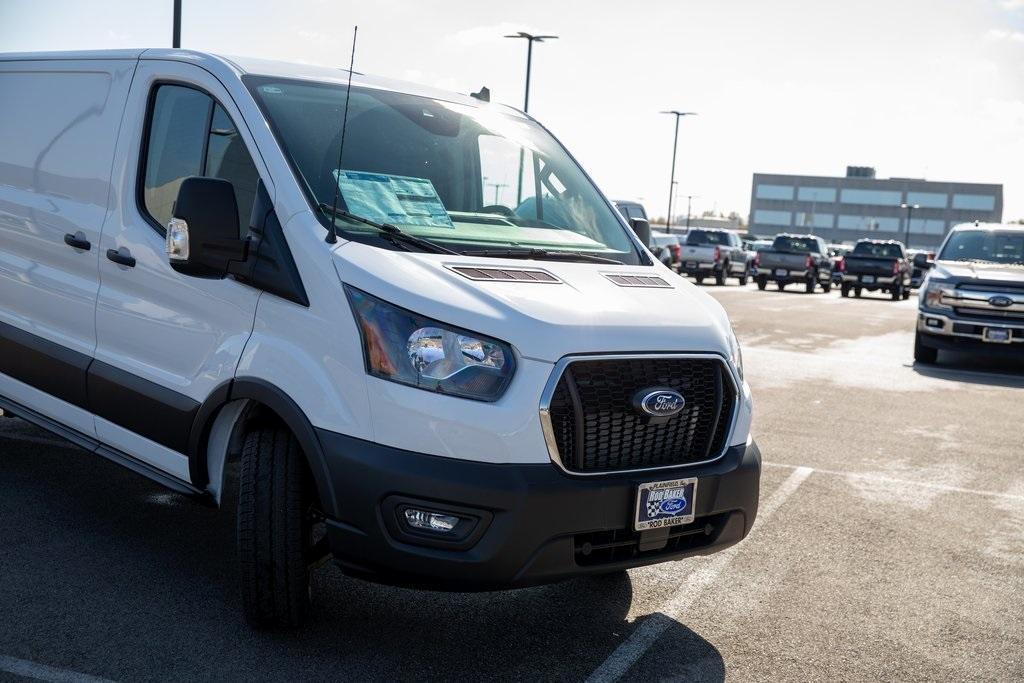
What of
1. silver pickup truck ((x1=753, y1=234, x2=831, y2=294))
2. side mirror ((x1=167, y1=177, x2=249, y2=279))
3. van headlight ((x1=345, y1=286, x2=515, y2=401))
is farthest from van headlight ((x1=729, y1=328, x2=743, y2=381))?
silver pickup truck ((x1=753, y1=234, x2=831, y2=294))

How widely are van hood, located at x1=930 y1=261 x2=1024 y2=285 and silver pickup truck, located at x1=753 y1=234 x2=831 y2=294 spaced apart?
70.0 ft

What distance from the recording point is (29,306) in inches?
217

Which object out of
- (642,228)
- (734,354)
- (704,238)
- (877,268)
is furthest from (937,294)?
(704,238)

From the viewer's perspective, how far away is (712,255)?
3794cm

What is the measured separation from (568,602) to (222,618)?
1383 millimetres

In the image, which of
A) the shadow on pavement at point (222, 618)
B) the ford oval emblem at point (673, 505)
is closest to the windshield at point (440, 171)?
the ford oval emblem at point (673, 505)

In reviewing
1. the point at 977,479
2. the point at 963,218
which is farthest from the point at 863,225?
the point at 977,479

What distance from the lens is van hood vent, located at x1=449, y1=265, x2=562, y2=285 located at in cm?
390

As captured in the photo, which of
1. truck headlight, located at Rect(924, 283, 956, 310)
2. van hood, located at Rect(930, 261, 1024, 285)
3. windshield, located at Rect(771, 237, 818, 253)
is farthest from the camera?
windshield, located at Rect(771, 237, 818, 253)

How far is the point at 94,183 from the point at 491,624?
8.71 feet

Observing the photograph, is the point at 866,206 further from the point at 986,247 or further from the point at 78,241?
the point at 78,241

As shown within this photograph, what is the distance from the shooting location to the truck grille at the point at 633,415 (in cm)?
369

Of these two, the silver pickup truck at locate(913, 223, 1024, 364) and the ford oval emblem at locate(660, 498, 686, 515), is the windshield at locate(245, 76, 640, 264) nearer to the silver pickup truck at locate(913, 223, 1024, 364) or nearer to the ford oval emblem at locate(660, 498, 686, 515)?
the ford oval emblem at locate(660, 498, 686, 515)

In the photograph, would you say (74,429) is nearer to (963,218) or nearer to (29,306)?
(29,306)
